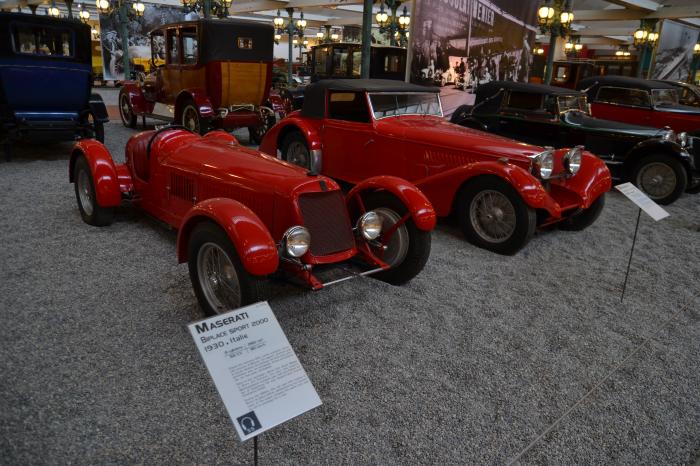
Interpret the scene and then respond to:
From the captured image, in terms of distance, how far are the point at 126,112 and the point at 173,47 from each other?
92.9 inches

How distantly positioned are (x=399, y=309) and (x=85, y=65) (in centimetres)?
647

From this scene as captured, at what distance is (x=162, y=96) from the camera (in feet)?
31.3

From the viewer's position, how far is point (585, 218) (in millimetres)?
5145

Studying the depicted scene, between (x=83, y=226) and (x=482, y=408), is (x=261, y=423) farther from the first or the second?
(x=83, y=226)

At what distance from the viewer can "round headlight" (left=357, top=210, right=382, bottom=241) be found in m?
3.16

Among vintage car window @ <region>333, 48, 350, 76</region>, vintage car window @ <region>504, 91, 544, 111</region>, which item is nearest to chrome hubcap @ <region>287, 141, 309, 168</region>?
vintage car window @ <region>504, 91, 544, 111</region>

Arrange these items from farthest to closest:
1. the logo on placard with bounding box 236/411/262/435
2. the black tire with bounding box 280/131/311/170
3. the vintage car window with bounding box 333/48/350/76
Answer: the vintage car window with bounding box 333/48/350/76, the black tire with bounding box 280/131/311/170, the logo on placard with bounding box 236/411/262/435

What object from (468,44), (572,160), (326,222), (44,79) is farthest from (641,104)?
(44,79)

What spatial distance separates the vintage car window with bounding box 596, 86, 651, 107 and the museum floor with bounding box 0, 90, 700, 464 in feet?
15.9

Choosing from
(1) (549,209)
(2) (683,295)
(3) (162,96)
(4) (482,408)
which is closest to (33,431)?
(4) (482,408)

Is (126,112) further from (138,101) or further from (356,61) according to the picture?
(356,61)

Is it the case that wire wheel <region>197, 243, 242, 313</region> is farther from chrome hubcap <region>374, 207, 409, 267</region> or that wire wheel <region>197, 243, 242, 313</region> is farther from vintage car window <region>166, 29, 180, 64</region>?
vintage car window <region>166, 29, 180, 64</region>

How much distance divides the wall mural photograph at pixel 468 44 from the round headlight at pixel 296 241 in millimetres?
6414

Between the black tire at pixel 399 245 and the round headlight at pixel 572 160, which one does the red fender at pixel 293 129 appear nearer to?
the black tire at pixel 399 245
